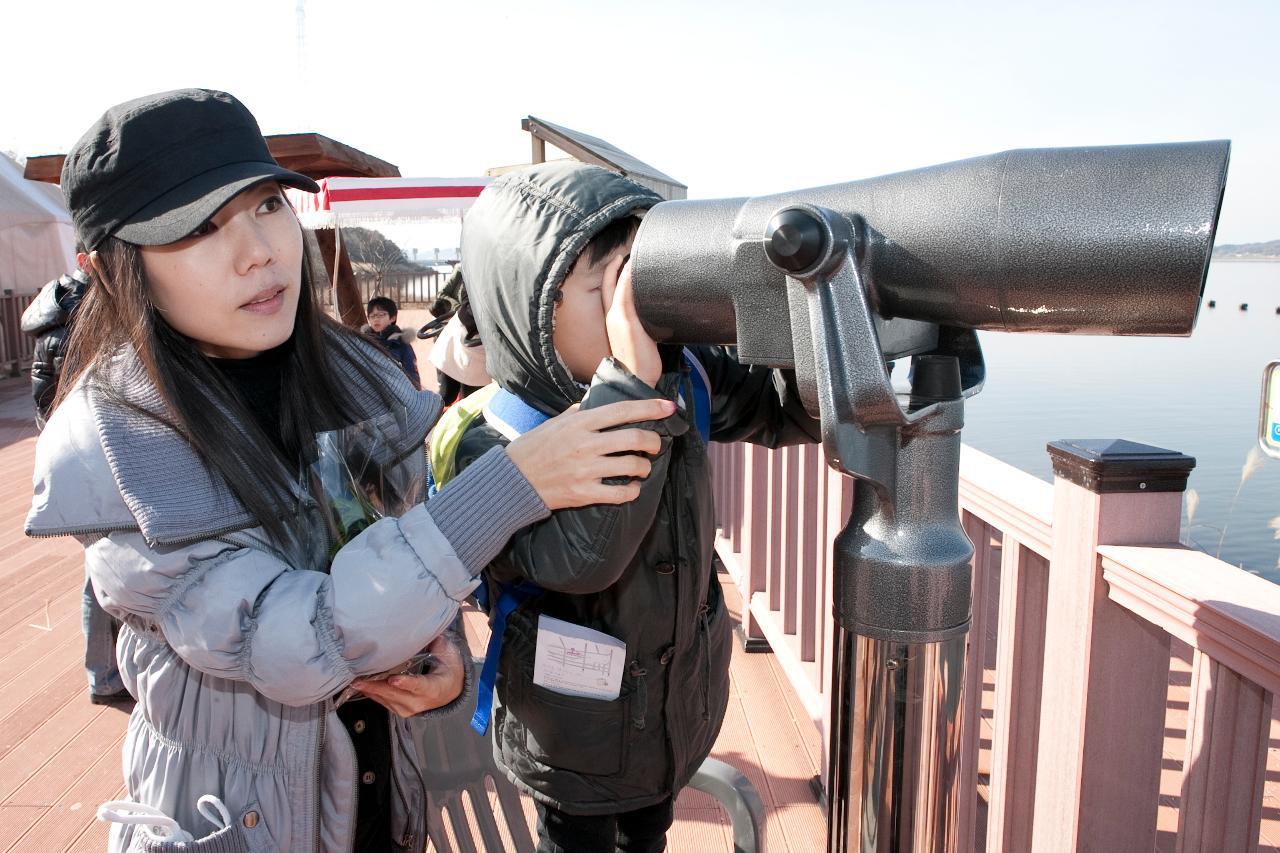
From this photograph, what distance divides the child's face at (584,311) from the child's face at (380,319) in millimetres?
5087

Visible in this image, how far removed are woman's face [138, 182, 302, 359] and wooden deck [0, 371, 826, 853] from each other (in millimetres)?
1688

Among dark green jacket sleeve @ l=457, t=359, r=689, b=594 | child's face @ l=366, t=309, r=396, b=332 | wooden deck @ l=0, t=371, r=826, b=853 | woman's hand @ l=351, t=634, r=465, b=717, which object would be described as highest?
dark green jacket sleeve @ l=457, t=359, r=689, b=594

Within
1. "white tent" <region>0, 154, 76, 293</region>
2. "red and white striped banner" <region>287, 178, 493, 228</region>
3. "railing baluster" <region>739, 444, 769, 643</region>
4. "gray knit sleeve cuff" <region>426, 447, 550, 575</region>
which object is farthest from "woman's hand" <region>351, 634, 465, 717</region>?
"white tent" <region>0, 154, 76, 293</region>

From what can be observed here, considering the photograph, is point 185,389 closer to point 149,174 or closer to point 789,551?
point 149,174

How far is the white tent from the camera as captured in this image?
1117 cm

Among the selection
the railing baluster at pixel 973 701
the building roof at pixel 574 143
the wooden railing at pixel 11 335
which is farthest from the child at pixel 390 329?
the wooden railing at pixel 11 335

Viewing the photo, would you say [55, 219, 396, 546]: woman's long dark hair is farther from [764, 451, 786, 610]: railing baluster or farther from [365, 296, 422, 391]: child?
[365, 296, 422, 391]: child

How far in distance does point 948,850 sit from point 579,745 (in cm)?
74

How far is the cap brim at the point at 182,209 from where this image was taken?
1045 mm

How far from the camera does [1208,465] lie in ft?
13.4

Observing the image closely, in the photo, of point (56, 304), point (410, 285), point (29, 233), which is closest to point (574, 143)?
point (56, 304)

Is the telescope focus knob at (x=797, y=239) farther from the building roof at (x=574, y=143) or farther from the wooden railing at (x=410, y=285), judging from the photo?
the wooden railing at (x=410, y=285)

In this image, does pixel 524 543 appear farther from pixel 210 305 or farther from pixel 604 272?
pixel 210 305

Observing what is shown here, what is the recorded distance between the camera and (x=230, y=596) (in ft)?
3.21
